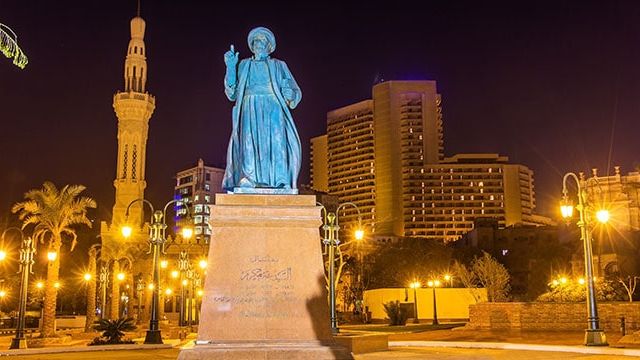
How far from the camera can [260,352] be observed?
34.2 ft

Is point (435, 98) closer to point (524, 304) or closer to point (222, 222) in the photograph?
point (524, 304)

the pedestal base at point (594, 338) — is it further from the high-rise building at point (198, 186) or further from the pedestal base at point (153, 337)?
the high-rise building at point (198, 186)

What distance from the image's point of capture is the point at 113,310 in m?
43.1

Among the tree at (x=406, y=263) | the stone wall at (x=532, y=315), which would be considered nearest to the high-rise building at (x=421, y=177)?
the tree at (x=406, y=263)

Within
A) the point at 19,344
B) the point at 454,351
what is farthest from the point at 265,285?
the point at 19,344

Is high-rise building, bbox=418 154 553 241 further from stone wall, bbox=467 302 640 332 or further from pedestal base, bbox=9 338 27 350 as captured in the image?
pedestal base, bbox=9 338 27 350

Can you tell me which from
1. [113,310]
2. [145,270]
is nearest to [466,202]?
[145,270]

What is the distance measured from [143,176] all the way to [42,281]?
20134 millimetres

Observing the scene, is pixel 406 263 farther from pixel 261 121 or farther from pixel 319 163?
pixel 319 163

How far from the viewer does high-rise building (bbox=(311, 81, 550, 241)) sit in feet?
491

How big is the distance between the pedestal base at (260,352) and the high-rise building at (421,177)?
136 m

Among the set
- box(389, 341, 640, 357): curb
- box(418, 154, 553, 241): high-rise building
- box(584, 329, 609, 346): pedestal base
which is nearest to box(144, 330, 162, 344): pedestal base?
box(389, 341, 640, 357): curb

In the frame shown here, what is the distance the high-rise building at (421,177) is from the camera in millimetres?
149750

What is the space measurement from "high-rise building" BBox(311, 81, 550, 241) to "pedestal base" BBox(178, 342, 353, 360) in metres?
136
